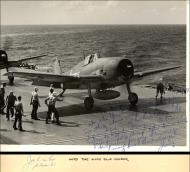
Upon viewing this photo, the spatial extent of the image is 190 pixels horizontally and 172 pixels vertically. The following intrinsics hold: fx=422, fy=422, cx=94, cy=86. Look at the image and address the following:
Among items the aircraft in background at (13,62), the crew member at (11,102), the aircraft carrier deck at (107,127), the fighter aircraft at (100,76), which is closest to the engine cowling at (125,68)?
the fighter aircraft at (100,76)

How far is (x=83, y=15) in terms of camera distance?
8.12 metres

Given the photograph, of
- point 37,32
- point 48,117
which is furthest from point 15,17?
point 48,117

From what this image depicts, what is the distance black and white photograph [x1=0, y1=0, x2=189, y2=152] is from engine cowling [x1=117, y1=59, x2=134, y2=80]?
21 mm

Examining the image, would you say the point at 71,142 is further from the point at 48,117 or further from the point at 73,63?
the point at 73,63

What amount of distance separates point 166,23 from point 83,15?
63.5 inches
